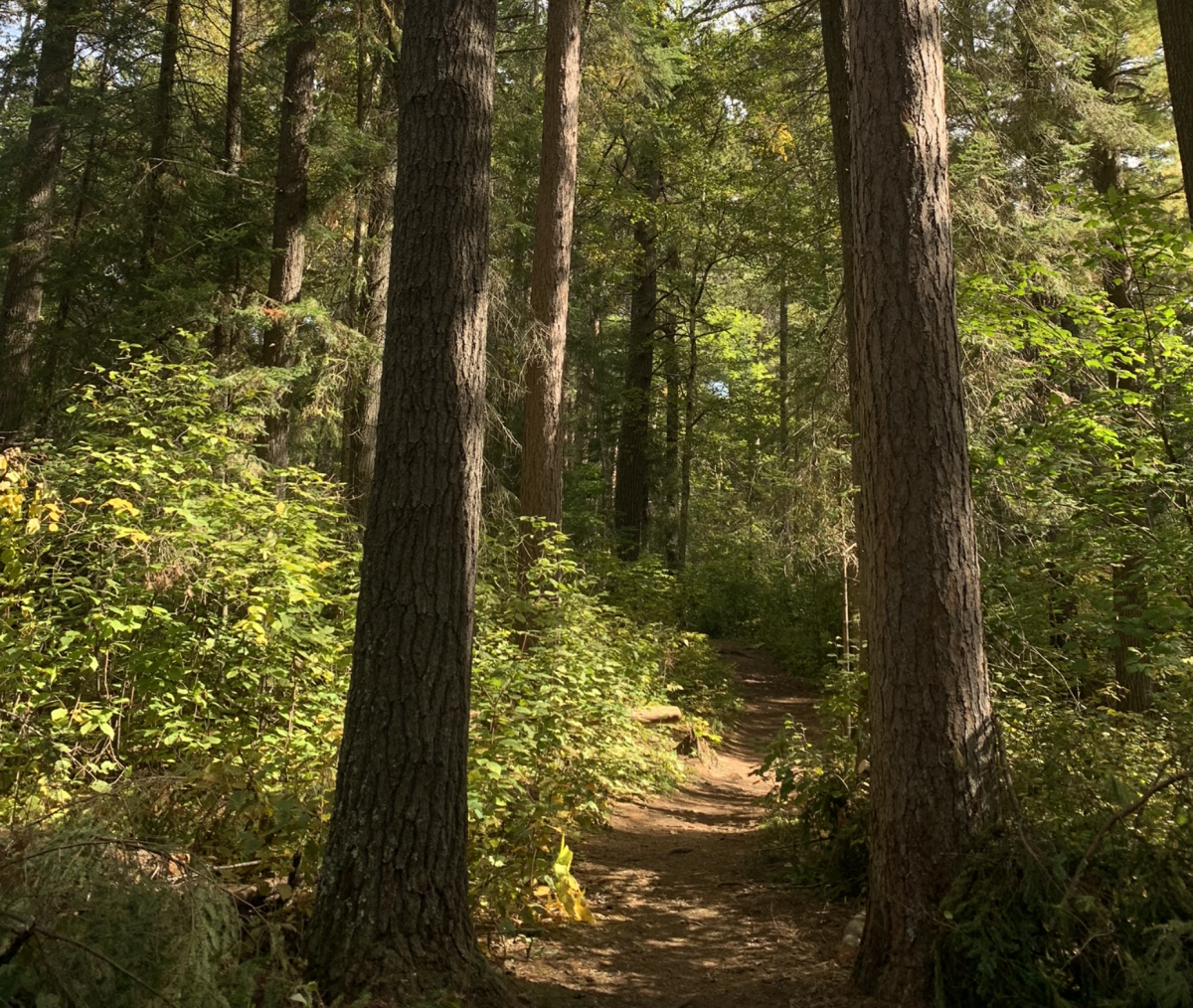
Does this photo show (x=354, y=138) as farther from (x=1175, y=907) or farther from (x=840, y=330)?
(x=1175, y=907)

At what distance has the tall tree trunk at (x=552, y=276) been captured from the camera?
984 cm

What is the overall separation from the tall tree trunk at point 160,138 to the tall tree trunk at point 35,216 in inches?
46.8

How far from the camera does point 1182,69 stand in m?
5.13

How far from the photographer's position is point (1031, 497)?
245 inches

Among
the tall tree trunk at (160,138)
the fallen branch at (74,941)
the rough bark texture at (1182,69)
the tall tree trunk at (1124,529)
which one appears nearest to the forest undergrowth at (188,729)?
the fallen branch at (74,941)

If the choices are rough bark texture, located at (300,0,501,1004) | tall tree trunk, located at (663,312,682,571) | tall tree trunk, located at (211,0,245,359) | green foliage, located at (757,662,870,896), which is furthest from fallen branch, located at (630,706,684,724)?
tall tree trunk, located at (663,312,682,571)

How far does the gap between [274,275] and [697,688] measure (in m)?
8.21

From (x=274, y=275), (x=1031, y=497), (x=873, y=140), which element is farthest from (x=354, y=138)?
(x=1031, y=497)

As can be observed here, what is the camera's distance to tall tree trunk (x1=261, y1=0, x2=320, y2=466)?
9.82 meters

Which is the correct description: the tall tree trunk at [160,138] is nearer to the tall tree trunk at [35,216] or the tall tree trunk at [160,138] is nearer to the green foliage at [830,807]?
the tall tree trunk at [35,216]

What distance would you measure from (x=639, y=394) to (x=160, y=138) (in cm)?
1039

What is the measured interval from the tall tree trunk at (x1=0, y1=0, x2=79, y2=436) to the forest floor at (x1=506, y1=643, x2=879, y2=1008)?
32.3 ft

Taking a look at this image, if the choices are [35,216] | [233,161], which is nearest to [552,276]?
[233,161]

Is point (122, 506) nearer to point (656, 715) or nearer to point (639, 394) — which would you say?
point (656, 715)
